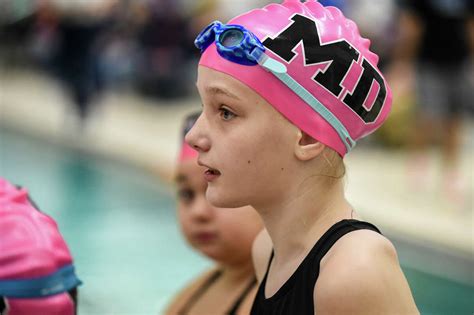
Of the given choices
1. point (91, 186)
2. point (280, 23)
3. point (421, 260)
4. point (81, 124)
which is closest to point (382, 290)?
point (280, 23)

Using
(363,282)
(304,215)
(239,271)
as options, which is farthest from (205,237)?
(363,282)

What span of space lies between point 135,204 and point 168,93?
18.8ft

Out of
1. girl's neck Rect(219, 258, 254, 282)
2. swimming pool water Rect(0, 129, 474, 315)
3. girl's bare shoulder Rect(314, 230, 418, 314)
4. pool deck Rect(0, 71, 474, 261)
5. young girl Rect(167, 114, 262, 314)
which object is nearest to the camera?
girl's bare shoulder Rect(314, 230, 418, 314)

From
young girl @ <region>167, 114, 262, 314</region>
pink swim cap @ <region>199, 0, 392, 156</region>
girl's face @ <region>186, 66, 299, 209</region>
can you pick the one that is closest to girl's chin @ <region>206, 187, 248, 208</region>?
girl's face @ <region>186, 66, 299, 209</region>

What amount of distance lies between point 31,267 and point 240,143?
1.91 feet

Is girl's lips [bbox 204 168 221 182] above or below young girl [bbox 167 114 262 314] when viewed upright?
above

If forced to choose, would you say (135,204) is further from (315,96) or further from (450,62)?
(315,96)

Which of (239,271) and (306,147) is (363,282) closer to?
(306,147)

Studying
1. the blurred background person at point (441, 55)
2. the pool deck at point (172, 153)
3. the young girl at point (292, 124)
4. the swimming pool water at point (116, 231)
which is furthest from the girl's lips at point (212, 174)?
the blurred background person at point (441, 55)

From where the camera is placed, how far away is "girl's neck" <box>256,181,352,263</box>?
7.13ft

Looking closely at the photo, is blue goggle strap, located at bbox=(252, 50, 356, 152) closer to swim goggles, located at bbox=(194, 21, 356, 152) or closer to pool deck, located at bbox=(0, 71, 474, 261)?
swim goggles, located at bbox=(194, 21, 356, 152)

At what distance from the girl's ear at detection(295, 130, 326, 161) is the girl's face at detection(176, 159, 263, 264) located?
115 centimetres

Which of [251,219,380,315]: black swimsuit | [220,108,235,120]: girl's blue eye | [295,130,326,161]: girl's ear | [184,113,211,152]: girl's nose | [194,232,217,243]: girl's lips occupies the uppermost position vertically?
[220,108,235,120]: girl's blue eye

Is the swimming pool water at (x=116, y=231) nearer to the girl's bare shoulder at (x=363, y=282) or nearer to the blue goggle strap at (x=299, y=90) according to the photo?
the blue goggle strap at (x=299, y=90)
